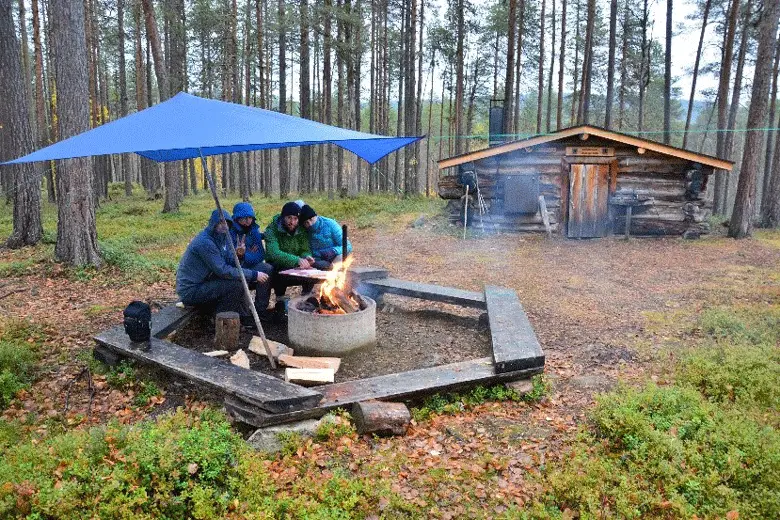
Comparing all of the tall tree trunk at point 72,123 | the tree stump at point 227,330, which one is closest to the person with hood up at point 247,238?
the tree stump at point 227,330

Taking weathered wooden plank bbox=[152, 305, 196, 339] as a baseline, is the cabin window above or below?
above

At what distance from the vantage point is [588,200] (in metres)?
15.9

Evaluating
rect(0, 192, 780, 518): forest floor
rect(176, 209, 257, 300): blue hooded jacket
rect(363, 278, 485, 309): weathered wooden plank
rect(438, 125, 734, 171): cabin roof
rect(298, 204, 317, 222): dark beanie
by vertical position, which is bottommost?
rect(0, 192, 780, 518): forest floor

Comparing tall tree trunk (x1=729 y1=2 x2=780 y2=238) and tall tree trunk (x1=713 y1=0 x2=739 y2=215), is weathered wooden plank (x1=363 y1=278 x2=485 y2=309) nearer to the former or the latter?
tall tree trunk (x1=729 y1=2 x2=780 y2=238)

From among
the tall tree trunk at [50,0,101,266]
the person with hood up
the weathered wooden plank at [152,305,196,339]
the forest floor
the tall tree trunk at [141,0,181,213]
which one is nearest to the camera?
the forest floor

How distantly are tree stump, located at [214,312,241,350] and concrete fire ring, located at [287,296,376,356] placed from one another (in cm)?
60

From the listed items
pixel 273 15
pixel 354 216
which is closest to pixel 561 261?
pixel 354 216

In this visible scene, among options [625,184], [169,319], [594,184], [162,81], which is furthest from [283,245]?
[625,184]

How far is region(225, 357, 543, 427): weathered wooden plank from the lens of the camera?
4.07 m

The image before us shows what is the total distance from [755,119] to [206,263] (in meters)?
15.8

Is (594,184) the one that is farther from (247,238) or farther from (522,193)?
(247,238)

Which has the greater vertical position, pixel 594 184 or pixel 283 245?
pixel 594 184

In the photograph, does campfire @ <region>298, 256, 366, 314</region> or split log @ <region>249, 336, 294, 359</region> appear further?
campfire @ <region>298, 256, 366, 314</region>

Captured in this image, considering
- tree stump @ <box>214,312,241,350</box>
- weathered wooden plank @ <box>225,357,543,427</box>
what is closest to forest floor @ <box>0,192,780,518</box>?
weathered wooden plank @ <box>225,357,543,427</box>
